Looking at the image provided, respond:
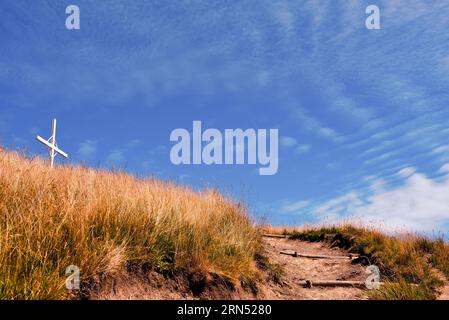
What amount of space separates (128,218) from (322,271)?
23.4ft

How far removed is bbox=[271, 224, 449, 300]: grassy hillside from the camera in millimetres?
9602

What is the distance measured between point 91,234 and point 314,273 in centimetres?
740

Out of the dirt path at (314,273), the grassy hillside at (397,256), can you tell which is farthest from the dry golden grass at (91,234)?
the grassy hillside at (397,256)

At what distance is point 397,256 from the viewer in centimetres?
1302

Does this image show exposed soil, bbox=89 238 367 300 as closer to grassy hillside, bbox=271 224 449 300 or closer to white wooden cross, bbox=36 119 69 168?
grassy hillside, bbox=271 224 449 300

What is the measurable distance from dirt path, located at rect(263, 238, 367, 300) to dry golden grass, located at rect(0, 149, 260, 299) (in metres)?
1.25

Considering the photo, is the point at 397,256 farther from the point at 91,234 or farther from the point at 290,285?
the point at 91,234

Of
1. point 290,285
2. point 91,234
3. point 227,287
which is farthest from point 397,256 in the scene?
point 91,234

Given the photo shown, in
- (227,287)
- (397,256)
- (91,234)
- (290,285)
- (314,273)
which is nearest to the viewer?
(91,234)

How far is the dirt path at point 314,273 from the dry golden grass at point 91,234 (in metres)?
1.25

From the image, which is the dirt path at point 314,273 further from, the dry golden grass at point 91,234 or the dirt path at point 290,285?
the dry golden grass at point 91,234

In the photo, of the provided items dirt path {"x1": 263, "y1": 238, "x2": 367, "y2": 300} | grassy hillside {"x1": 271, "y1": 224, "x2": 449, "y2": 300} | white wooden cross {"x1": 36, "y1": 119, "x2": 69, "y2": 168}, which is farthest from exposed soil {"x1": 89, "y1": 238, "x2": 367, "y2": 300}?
white wooden cross {"x1": 36, "y1": 119, "x2": 69, "y2": 168}
